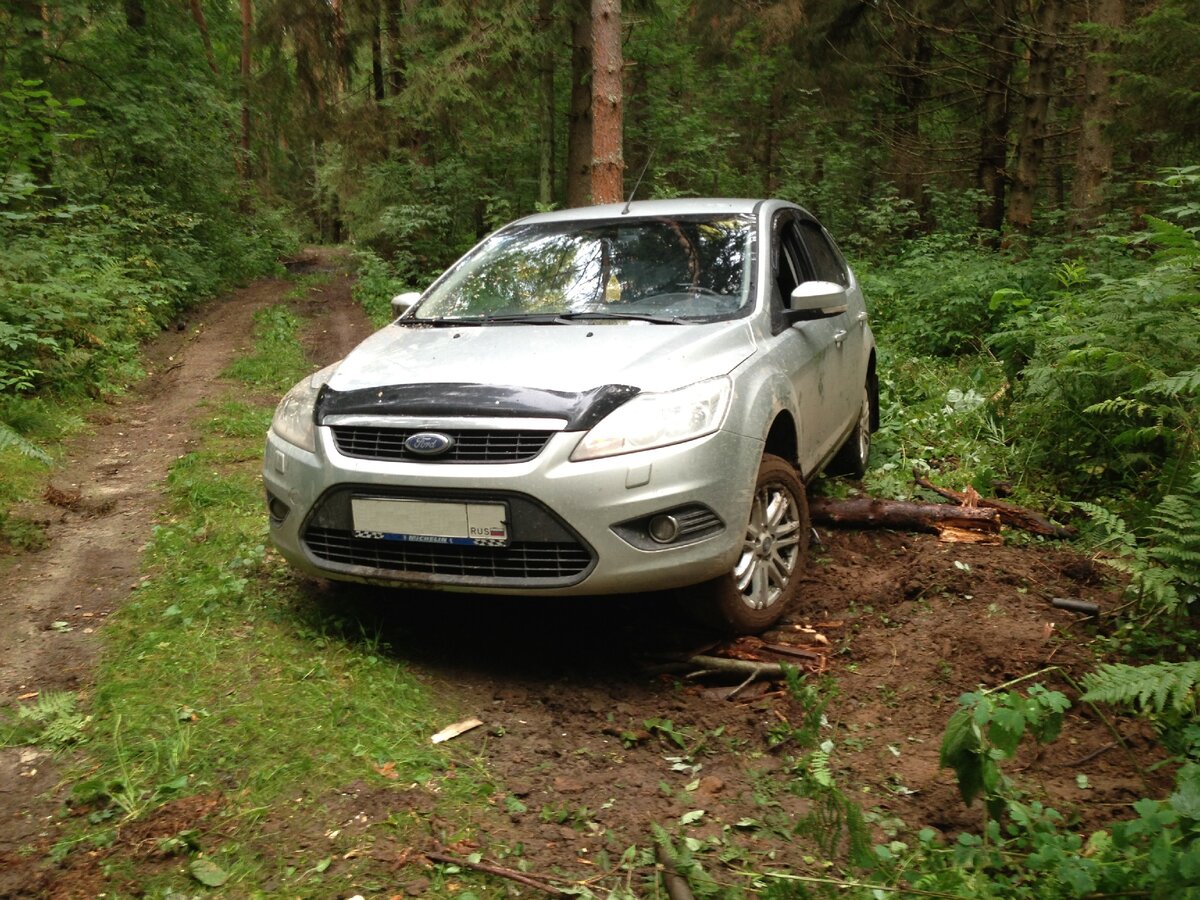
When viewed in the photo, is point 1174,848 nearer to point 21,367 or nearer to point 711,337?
point 711,337

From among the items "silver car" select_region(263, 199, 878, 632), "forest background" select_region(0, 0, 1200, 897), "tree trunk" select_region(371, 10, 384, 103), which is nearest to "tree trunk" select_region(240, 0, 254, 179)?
"forest background" select_region(0, 0, 1200, 897)

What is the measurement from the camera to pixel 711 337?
12.2ft

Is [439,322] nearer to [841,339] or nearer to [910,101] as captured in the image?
[841,339]

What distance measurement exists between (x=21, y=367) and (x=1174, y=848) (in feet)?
26.1

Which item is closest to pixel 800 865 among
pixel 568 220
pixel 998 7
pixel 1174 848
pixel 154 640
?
pixel 1174 848

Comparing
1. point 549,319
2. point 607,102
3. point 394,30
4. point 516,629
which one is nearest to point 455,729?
point 516,629

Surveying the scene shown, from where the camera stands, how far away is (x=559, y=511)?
308 centimetres

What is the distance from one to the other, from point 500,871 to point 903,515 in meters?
3.32

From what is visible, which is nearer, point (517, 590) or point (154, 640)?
point (517, 590)

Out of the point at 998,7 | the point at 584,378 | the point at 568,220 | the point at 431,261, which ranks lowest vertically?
the point at 431,261

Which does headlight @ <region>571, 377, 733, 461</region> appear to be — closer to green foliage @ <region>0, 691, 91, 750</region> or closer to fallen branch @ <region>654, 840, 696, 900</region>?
fallen branch @ <region>654, 840, 696, 900</region>

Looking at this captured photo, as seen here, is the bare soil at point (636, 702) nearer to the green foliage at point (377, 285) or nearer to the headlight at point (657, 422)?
the headlight at point (657, 422)

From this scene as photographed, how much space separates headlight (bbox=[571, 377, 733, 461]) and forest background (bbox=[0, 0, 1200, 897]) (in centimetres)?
164

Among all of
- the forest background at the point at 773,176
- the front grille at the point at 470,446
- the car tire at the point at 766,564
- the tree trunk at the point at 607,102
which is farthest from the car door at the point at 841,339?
the tree trunk at the point at 607,102
